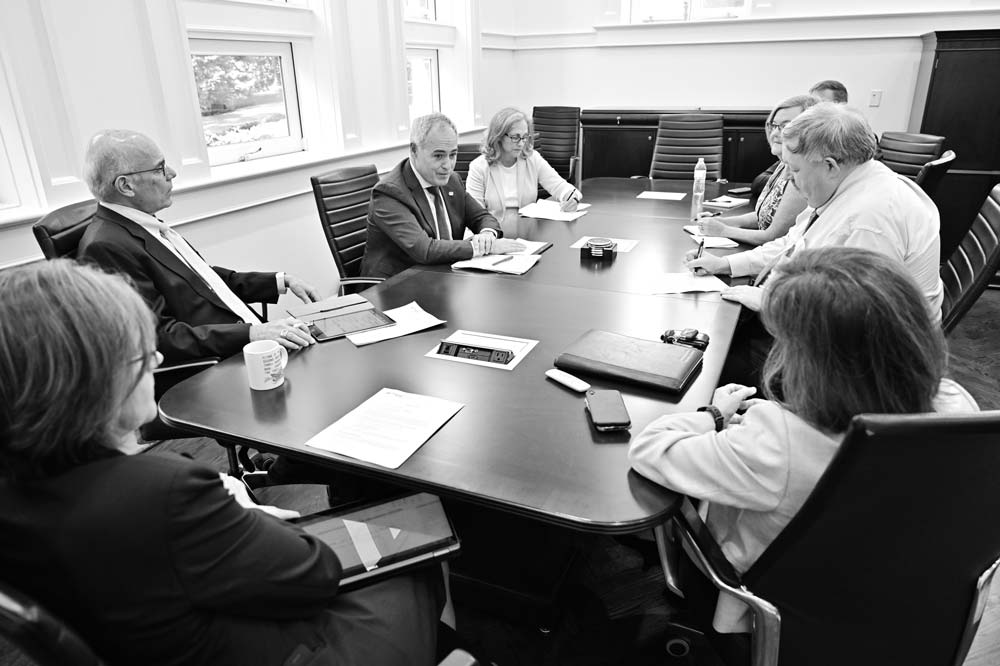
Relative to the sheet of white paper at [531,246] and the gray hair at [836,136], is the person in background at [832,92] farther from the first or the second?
the sheet of white paper at [531,246]

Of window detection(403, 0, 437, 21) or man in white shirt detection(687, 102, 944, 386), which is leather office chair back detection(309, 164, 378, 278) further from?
window detection(403, 0, 437, 21)

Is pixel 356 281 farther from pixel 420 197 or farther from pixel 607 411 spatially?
pixel 607 411

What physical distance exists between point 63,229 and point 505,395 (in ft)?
4.85

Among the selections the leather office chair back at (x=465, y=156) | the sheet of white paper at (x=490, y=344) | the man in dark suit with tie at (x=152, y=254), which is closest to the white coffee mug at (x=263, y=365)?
the man in dark suit with tie at (x=152, y=254)

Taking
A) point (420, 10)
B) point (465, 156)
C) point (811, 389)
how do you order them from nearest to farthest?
point (811, 389)
point (465, 156)
point (420, 10)

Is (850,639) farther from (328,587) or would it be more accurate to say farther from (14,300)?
(14,300)

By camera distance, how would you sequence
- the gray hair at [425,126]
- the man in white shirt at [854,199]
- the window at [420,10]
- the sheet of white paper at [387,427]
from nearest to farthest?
the sheet of white paper at [387,427] → the man in white shirt at [854,199] → the gray hair at [425,126] → the window at [420,10]

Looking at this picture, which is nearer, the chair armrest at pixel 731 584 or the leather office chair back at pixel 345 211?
the chair armrest at pixel 731 584

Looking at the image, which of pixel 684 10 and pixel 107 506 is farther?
pixel 684 10

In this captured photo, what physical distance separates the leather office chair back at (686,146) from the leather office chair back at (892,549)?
3.95m

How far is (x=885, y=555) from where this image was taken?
912mm

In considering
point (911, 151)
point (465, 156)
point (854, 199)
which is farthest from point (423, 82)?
point (854, 199)

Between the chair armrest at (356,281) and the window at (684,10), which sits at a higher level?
the window at (684,10)

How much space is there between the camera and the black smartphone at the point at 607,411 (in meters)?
1.32
